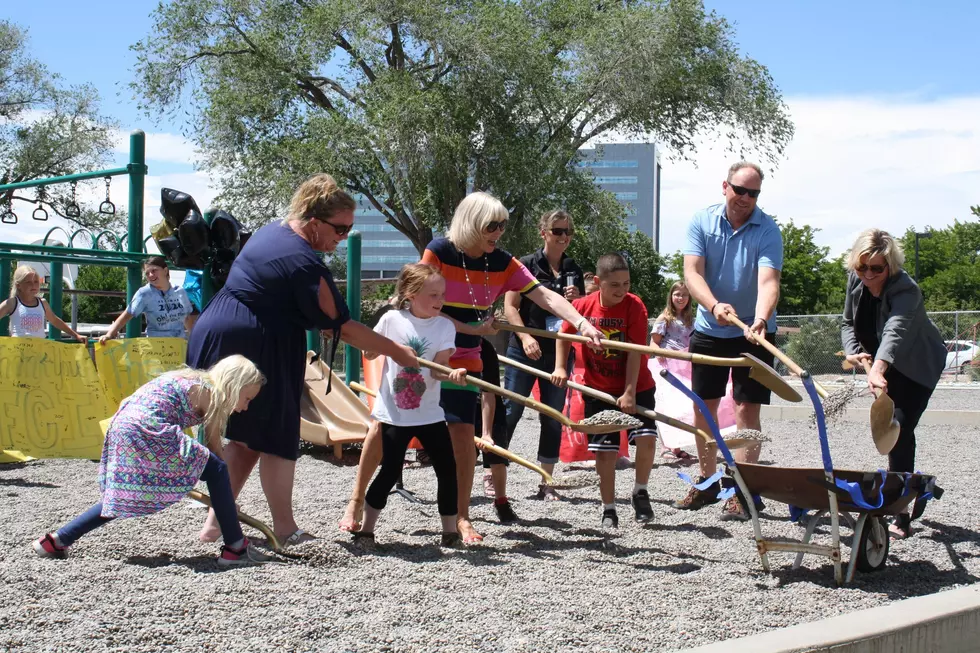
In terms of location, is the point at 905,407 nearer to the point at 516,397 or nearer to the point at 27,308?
the point at 516,397

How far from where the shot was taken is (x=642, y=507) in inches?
218

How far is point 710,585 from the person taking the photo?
4.05m

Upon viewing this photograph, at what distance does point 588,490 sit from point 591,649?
3664 mm

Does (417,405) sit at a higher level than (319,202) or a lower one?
lower

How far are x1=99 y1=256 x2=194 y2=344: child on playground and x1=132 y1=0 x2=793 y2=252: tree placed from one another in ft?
58.3

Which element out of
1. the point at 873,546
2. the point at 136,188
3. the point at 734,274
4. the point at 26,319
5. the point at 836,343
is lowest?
the point at 873,546

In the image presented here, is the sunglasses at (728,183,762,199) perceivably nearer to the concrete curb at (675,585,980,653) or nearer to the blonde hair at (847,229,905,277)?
the blonde hair at (847,229,905,277)

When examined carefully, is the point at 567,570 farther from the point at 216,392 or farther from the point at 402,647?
the point at 216,392

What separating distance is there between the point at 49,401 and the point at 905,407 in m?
6.18

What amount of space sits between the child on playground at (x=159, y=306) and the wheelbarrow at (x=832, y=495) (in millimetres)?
5463

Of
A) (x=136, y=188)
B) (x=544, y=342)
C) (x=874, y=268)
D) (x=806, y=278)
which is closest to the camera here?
(x=874, y=268)

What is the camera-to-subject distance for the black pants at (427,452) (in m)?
4.73

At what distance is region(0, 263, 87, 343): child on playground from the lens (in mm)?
8844

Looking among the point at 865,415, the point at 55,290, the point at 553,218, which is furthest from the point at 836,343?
Answer: the point at 553,218
